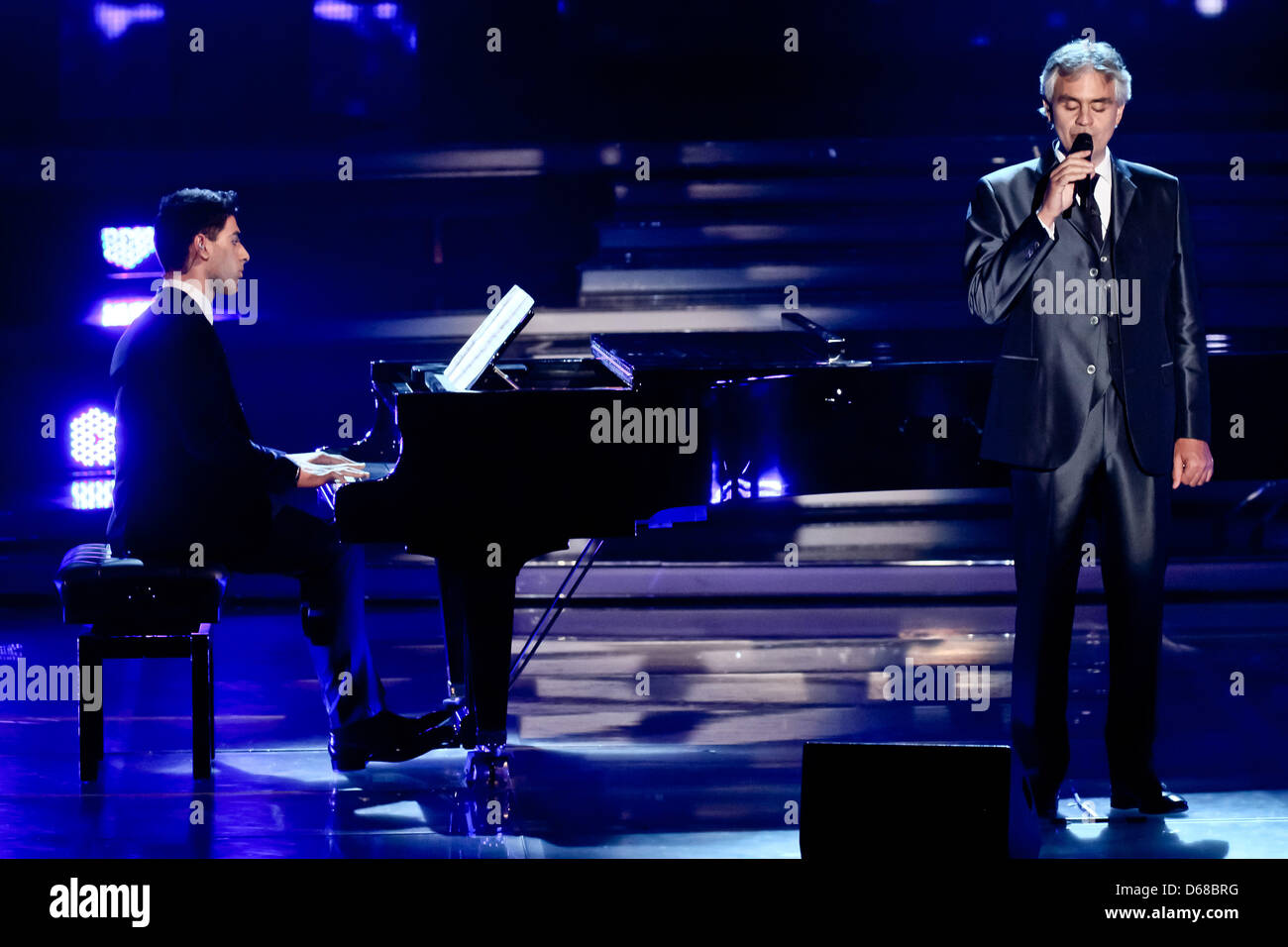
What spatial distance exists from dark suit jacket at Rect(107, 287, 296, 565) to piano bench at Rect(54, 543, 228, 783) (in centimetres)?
8

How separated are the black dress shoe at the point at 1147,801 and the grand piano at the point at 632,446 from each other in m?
0.80

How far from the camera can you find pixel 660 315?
682 centimetres

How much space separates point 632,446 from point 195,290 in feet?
3.53

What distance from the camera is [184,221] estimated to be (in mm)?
3506

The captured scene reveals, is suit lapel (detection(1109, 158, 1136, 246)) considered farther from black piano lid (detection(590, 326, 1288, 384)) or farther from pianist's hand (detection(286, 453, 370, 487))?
pianist's hand (detection(286, 453, 370, 487))

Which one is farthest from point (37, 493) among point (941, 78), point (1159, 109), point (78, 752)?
point (1159, 109)

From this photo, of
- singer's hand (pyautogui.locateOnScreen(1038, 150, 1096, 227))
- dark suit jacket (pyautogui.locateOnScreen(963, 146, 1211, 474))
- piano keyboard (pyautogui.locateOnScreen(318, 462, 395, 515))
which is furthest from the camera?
piano keyboard (pyautogui.locateOnScreen(318, 462, 395, 515))

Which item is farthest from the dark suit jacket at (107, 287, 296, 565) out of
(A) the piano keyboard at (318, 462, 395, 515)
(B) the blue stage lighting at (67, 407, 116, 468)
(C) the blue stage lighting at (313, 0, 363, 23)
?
(C) the blue stage lighting at (313, 0, 363, 23)

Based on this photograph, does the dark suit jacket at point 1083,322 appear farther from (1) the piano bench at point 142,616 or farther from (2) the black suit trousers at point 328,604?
(1) the piano bench at point 142,616

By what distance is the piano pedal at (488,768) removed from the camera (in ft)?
11.1

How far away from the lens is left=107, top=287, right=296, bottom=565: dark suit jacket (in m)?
3.40

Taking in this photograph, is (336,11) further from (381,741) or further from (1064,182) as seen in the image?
(1064,182)

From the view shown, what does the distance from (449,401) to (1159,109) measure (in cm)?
526
